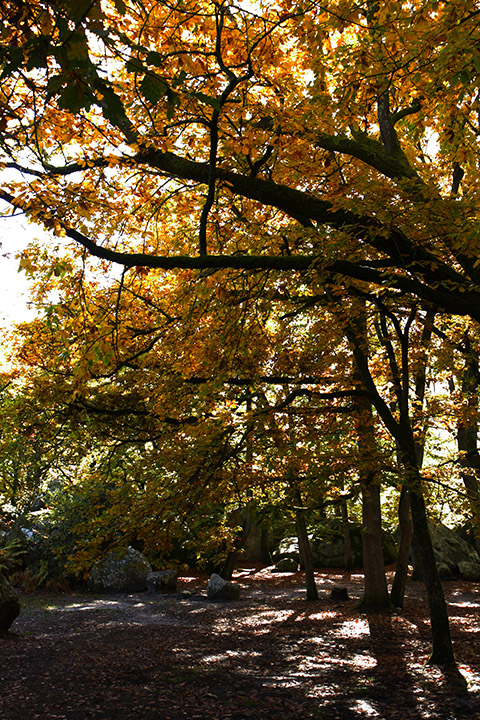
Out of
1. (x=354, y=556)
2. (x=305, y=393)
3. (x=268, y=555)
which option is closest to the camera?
(x=305, y=393)

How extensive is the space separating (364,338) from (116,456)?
5901mm

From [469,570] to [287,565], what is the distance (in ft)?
21.1

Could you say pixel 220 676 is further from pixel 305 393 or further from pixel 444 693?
pixel 305 393

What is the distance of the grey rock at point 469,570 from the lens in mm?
17969

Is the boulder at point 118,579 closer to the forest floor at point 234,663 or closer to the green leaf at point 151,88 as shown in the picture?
the forest floor at point 234,663

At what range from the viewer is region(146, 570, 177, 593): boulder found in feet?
53.1

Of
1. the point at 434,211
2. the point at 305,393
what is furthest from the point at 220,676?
the point at 434,211

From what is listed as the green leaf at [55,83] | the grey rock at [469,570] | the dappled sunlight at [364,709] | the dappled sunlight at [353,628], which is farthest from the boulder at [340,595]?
the green leaf at [55,83]

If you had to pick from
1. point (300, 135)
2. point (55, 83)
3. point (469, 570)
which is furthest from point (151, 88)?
point (469, 570)

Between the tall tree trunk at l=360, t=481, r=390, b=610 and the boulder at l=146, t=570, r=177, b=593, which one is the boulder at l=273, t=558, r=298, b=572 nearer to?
the boulder at l=146, t=570, r=177, b=593

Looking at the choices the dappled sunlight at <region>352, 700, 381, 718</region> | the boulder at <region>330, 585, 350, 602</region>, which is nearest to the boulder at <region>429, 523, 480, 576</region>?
the boulder at <region>330, 585, 350, 602</region>

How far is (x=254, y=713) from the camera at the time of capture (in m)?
5.82

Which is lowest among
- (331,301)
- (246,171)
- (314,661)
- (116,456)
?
(314,661)

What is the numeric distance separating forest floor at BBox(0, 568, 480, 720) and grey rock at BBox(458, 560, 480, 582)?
16.6ft
